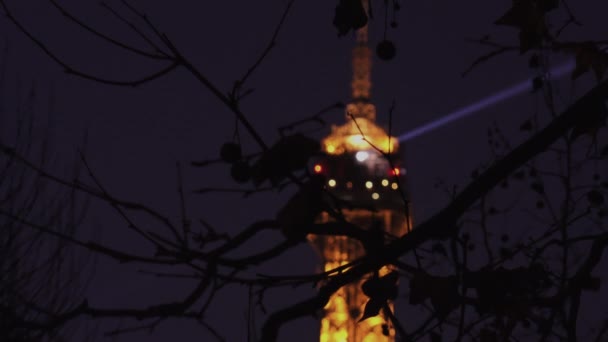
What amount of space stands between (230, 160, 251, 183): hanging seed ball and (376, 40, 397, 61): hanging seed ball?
76 centimetres

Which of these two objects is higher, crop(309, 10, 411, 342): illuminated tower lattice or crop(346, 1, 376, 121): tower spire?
crop(346, 1, 376, 121): tower spire

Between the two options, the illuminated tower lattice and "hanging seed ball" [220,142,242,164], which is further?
the illuminated tower lattice

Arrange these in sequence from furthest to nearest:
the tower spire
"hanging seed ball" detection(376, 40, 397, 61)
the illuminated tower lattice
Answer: the tower spire
the illuminated tower lattice
"hanging seed ball" detection(376, 40, 397, 61)

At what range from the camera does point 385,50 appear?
7.98ft

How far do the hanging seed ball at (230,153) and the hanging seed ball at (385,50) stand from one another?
0.73 metres

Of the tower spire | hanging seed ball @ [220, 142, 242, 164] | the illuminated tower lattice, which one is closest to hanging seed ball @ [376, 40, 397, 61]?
hanging seed ball @ [220, 142, 242, 164]

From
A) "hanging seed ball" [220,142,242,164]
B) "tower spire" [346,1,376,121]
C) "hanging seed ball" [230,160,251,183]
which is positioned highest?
"tower spire" [346,1,376,121]

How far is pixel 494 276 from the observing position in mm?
2332

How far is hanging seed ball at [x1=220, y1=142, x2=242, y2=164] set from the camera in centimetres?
186

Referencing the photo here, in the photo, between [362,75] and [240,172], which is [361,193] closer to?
[362,75]

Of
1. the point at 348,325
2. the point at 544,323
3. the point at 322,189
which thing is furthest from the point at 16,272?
the point at 348,325

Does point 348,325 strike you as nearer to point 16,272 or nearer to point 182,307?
point 16,272

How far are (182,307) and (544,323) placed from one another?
148cm

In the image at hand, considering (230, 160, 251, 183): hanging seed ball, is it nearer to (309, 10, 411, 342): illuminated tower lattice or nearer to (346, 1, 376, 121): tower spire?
(309, 10, 411, 342): illuminated tower lattice
